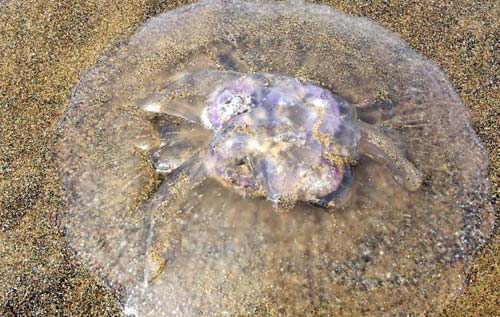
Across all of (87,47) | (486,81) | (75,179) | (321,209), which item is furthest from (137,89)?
(486,81)

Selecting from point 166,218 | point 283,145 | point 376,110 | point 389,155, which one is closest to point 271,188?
point 283,145

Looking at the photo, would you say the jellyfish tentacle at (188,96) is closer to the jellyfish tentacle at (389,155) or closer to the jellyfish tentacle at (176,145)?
the jellyfish tentacle at (176,145)

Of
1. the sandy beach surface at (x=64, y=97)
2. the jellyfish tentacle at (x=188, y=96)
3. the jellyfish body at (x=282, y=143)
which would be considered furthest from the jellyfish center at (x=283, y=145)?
the sandy beach surface at (x=64, y=97)

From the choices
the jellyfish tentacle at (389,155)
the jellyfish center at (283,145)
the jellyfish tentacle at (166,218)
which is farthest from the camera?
the jellyfish tentacle at (389,155)

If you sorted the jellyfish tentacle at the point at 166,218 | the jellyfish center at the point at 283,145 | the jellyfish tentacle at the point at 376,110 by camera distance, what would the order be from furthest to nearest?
the jellyfish tentacle at the point at 376,110 → the jellyfish tentacle at the point at 166,218 → the jellyfish center at the point at 283,145

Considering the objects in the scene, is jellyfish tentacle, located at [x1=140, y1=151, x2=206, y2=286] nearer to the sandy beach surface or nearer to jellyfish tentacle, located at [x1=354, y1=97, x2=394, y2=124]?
the sandy beach surface

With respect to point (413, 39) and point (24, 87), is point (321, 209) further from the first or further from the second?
point (24, 87)

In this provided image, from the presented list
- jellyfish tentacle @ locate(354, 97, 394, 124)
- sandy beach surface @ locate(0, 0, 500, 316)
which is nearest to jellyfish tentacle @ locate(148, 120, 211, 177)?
sandy beach surface @ locate(0, 0, 500, 316)
